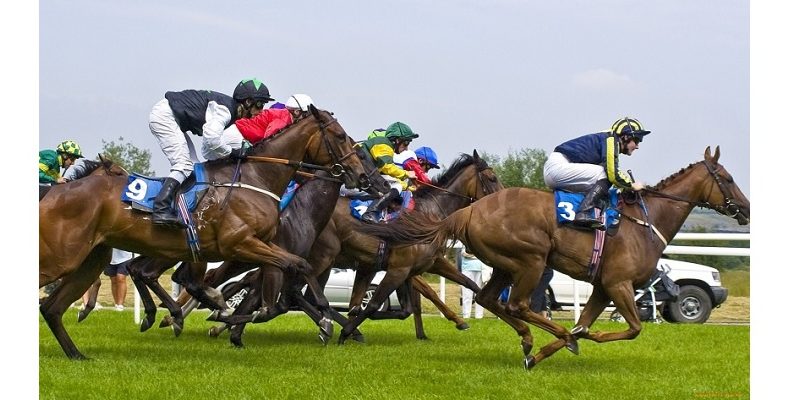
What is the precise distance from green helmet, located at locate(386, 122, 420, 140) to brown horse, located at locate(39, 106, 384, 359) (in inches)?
115

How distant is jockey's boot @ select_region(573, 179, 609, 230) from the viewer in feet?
30.8

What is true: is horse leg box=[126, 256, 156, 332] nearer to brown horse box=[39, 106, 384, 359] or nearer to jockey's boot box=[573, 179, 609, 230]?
brown horse box=[39, 106, 384, 359]

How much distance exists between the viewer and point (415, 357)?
10.2 meters

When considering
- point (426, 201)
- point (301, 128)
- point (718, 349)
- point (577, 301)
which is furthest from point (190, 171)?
point (577, 301)

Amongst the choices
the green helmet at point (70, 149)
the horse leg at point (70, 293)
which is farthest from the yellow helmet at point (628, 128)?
the green helmet at point (70, 149)

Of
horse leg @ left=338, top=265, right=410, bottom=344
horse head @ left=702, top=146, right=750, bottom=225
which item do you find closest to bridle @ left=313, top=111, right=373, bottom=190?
horse leg @ left=338, top=265, right=410, bottom=344

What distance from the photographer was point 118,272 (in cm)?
1541

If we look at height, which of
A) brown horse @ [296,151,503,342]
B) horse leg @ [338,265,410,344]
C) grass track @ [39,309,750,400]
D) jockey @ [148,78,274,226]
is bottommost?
grass track @ [39,309,750,400]

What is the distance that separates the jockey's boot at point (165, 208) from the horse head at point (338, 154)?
1350 mm

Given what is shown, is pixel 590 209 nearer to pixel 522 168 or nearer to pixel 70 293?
pixel 70 293

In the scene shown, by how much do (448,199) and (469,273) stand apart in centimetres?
429

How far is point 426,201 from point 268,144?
8.97 ft

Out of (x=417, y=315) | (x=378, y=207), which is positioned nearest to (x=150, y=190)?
(x=378, y=207)

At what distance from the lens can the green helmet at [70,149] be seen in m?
13.8
